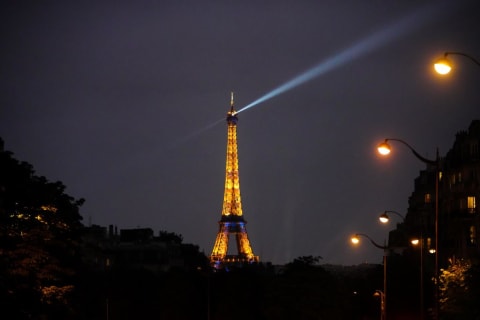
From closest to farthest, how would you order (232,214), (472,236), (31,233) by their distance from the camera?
(31,233) → (472,236) → (232,214)

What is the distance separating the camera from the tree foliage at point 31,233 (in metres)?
38.2

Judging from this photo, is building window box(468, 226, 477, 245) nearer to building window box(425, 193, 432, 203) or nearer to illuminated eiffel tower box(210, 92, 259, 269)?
building window box(425, 193, 432, 203)

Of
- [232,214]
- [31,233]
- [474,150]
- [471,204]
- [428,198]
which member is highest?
[232,214]

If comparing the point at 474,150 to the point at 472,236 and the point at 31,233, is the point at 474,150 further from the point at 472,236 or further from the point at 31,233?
the point at 31,233

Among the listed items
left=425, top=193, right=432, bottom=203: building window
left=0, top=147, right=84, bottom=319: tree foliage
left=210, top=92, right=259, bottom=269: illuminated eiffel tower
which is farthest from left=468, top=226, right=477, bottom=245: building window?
left=210, top=92, right=259, bottom=269: illuminated eiffel tower

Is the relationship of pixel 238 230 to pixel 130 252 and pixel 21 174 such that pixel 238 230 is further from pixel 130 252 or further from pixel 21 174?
pixel 21 174

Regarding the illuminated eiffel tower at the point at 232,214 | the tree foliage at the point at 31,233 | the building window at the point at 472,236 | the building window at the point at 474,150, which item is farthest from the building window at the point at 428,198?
the illuminated eiffel tower at the point at 232,214

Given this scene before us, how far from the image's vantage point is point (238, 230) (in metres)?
183

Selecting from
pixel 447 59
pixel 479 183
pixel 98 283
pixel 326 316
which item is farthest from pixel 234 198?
pixel 447 59

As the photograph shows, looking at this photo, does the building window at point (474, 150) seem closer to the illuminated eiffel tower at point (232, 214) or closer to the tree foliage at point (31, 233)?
the tree foliage at point (31, 233)

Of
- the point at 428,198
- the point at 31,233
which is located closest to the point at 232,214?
the point at 428,198

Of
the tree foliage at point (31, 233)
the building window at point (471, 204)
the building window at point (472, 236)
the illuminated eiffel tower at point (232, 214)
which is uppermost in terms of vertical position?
the illuminated eiffel tower at point (232, 214)

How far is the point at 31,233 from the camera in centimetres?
4003

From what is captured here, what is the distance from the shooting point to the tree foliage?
38.2 meters
